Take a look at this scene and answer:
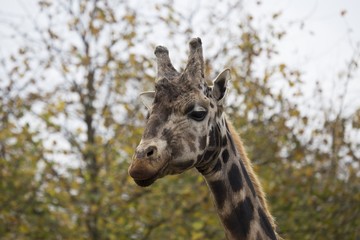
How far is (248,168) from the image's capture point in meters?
5.45

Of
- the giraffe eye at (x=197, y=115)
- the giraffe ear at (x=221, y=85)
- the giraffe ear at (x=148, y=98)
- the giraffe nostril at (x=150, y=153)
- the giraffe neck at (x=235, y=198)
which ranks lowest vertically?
the giraffe neck at (x=235, y=198)

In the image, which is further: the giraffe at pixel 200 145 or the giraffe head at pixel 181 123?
the giraffe at pixel 200 145

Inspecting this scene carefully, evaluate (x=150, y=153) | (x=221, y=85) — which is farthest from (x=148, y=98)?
(x=150, y=153)

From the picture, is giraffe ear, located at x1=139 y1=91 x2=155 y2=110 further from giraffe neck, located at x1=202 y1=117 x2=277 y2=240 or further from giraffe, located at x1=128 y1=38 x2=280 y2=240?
giraffe neck, located at x1=202 y1=117 x2=277 y2=240

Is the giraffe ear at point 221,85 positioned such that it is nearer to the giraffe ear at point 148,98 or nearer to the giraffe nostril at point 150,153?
the giraffe ear at point 148,98

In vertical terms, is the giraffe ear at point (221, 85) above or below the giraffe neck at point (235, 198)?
above

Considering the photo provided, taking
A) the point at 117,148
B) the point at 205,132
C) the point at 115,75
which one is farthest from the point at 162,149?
the point at 115,75

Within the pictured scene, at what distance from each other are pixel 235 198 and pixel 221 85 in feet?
3.14

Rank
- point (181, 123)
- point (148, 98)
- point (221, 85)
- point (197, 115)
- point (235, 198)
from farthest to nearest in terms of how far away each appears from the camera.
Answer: point (148, 98)
point (221, 85)
point (235, 198)
point (197, 115)
point (181, 123)

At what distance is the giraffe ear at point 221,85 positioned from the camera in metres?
5.23

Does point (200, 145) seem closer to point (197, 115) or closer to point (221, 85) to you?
point (197, 115)

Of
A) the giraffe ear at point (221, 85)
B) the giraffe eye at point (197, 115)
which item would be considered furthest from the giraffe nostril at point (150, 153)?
the giraffe ear at point (221, 85)

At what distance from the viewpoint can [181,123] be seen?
15.5 feet

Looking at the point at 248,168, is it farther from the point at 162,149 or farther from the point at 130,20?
the point at 130,20
